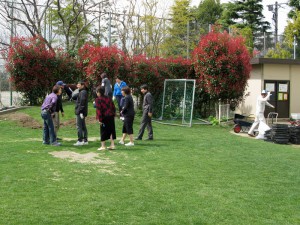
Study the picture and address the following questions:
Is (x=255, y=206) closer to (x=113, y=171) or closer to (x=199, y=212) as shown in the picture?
(x=199, y=212)

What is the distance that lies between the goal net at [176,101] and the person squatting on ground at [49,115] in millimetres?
8101

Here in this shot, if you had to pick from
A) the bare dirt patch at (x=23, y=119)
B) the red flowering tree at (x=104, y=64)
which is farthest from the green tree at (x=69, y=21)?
the bare dirt patch at (x=23, y=119)

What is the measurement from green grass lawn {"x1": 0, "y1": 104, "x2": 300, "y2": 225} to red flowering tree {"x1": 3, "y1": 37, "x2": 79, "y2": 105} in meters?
7.83

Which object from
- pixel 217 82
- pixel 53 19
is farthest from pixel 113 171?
pixel 53 19

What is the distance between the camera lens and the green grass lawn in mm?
5465

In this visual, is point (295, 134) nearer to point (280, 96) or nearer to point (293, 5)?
point (280, 96)

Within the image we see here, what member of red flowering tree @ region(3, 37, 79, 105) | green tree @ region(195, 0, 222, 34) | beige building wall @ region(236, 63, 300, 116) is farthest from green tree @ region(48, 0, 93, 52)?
green tree @ region(195, 0, 222, 34)

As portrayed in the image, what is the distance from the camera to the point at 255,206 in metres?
6.05

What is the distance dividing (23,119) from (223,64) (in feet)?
29.8

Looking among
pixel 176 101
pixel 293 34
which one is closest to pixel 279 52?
pixel 293 34

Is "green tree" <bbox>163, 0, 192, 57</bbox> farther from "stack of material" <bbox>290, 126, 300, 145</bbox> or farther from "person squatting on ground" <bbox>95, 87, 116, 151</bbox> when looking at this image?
"person squatting on ground" <bbox>95, 87, 116, 151</bbox>

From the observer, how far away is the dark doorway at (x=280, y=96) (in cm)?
2185

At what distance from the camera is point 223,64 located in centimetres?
1853

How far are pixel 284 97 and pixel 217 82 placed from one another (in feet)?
18.1
